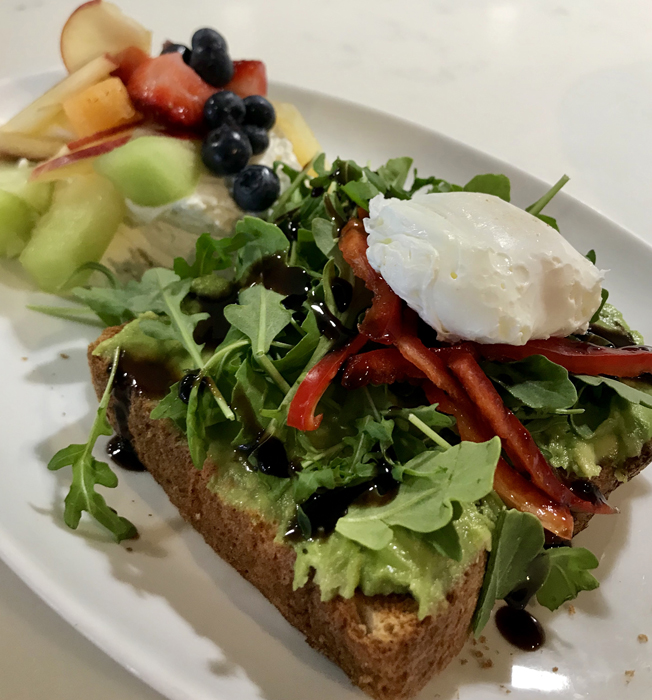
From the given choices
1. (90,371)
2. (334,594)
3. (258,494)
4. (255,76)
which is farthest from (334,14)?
(334,594)

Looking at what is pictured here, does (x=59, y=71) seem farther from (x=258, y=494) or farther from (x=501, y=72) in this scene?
(x=501, y=72)

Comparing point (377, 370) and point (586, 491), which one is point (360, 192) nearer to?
point (377, 370)

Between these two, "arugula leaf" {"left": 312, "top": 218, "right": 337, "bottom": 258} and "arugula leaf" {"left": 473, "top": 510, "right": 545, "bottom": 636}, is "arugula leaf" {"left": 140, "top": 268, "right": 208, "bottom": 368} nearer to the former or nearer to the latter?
"arugula leaf" {"left": 312, "top": 218, "right": 337, "bottom": 258}

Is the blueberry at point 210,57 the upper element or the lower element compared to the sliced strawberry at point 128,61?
upper

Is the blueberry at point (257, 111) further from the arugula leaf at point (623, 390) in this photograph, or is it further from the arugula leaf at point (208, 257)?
the arugula leaf at point (623, 390)

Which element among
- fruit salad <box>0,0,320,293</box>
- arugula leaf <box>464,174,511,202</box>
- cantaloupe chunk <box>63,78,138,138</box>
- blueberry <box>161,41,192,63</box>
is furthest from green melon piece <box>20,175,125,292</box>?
arugula leaf <box>464,174,511,202</box>

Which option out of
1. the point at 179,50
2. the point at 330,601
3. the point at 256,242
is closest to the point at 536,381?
the point at 330,601

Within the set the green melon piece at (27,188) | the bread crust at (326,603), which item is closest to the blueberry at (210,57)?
the green melon piece at (27,188)
